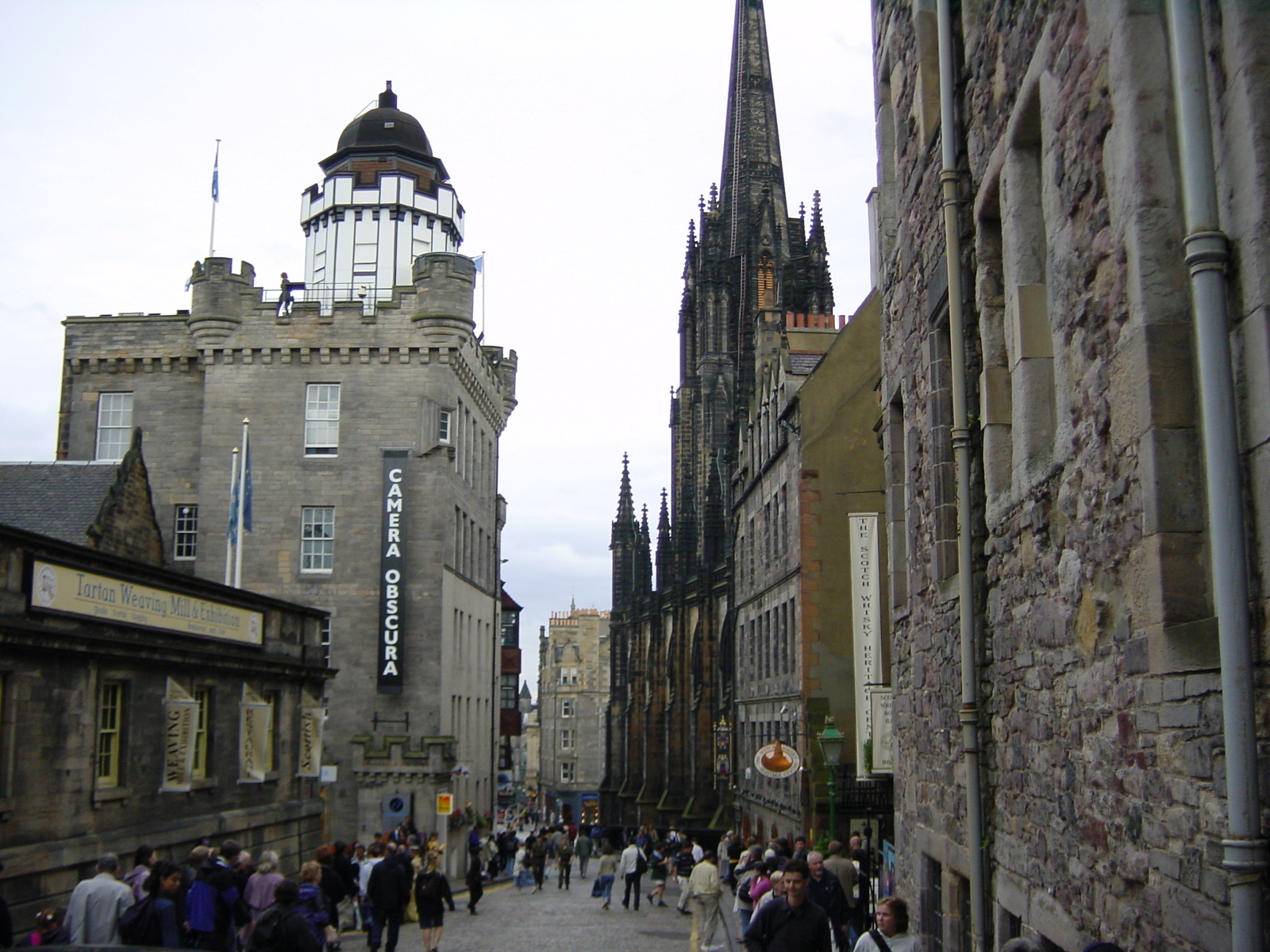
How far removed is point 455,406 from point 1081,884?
3199 cm

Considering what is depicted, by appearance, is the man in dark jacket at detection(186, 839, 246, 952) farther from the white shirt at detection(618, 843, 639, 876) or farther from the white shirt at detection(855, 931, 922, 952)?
the white shirt at detection(618, 843, 639, 876)

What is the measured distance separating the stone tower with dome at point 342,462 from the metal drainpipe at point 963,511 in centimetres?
2565

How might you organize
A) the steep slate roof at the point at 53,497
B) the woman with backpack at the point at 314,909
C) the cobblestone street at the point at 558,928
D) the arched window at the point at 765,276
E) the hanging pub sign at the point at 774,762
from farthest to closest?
the arched window at the point at 765,276
the steep slate roof at the point at 53,497
the hanging pub sign at the point at 774,762
the cobblestone street at the point at 558,928
the woman with backpack at the point at 314,909

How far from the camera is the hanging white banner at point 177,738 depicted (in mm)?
18281

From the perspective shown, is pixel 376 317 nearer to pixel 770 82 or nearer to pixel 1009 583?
pixel 1009 583

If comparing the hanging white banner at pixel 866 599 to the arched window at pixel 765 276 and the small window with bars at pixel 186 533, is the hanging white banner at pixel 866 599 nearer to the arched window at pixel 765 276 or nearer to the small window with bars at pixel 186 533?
the small window with bars at pixel 186 533

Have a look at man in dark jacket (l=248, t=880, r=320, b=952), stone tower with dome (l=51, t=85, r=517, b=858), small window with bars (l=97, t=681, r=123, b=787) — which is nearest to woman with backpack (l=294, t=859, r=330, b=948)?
man in dark jacket (l=248, t=880, r=320, b=952)

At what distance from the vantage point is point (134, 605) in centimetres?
1752

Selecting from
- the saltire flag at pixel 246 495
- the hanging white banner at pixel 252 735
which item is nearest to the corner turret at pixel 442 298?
the saltire flag at pixel 246 495

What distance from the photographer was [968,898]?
9.98 m

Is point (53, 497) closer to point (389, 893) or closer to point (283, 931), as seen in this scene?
point (389, 893)

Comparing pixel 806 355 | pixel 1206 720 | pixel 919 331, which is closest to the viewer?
pixel 1206 720

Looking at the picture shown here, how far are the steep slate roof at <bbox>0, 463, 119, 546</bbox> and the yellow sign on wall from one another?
6.46 meters

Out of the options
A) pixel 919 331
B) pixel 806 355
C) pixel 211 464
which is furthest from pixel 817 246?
pixel 919 331
